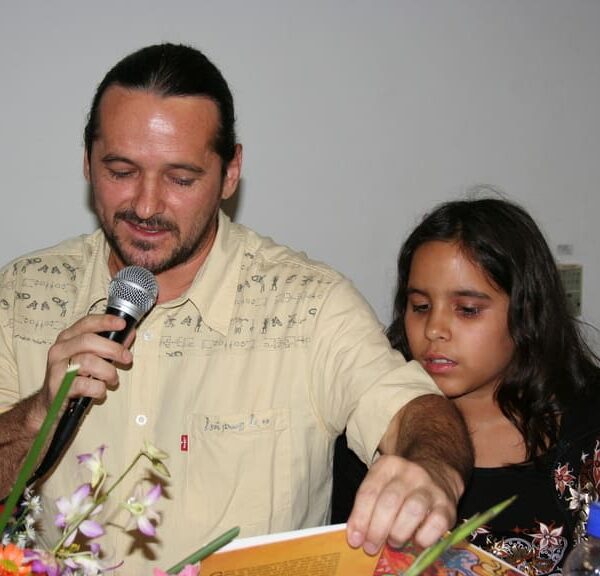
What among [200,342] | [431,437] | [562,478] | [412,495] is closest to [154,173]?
[200,342]

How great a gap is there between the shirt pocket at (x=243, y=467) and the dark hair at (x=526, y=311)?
51 centimetres

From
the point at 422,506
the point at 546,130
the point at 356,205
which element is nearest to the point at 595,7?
the point at 546,130

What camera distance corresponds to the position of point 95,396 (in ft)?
3.34

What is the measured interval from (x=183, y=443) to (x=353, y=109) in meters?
1.18

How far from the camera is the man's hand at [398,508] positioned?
87 cm

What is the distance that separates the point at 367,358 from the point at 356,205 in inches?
37.8

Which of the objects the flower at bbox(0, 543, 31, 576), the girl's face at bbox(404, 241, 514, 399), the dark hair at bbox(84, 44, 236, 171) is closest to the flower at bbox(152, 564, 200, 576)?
the flower at bbox(0, 543, 31, 576)

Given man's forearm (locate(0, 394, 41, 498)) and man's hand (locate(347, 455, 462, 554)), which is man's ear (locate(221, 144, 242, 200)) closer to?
man's forearm (locate(0, 394, 41, 498))

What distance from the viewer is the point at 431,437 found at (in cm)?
117

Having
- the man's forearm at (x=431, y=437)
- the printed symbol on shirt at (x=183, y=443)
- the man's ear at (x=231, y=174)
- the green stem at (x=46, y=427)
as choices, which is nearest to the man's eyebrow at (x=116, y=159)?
the man's ear at (x=231, y=174)

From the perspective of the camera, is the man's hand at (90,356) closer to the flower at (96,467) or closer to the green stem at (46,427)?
the flower at (96,467)

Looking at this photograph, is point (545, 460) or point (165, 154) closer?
point (165, 154)

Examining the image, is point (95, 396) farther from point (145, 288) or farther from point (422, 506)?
point (422, 506)

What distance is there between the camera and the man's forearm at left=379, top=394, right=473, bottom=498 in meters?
1.10
